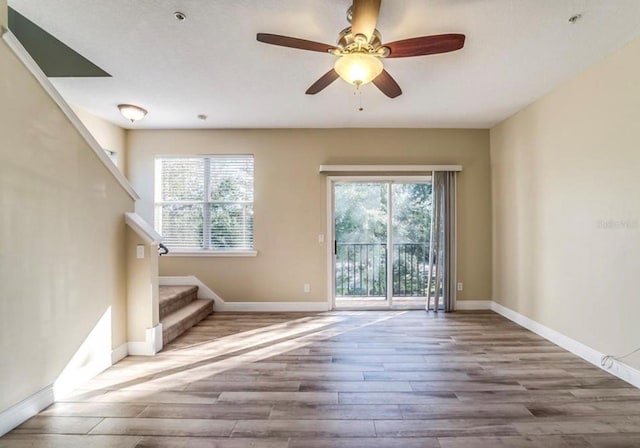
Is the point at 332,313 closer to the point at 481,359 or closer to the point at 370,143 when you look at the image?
the point at 481,359

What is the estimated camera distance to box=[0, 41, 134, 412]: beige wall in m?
1.99

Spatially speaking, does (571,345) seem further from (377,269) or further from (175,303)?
(175,303)

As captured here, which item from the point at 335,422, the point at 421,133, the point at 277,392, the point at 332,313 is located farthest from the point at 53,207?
the point at 421,133

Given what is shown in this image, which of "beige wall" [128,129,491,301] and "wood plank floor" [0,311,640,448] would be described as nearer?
"wood plank floor" [0,311,640,448]

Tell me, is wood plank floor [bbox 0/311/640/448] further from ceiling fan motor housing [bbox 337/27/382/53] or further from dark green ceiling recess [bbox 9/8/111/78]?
dark green ceiling recess [bbox 9/8/111/78]

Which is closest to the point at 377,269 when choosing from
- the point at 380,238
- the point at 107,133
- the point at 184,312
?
the point at 380,238

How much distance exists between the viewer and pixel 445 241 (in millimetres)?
4688

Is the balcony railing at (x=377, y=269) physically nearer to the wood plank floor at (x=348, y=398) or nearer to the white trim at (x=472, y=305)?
the white trim at (x=472, y=305)

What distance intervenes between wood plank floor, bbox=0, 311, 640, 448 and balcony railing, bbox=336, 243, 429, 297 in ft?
4.23

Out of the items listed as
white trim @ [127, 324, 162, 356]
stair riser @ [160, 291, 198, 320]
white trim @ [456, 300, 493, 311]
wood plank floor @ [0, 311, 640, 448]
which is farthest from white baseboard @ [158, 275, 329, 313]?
white trim @ [456, 300, 493, 311]

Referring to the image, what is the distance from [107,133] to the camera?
4504 millimetres

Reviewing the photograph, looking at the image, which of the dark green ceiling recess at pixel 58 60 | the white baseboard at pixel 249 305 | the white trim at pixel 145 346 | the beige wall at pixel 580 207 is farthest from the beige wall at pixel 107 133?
the beige wall at pixel 580 207

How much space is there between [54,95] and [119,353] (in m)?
2.30

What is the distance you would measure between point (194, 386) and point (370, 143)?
3.82 meters
